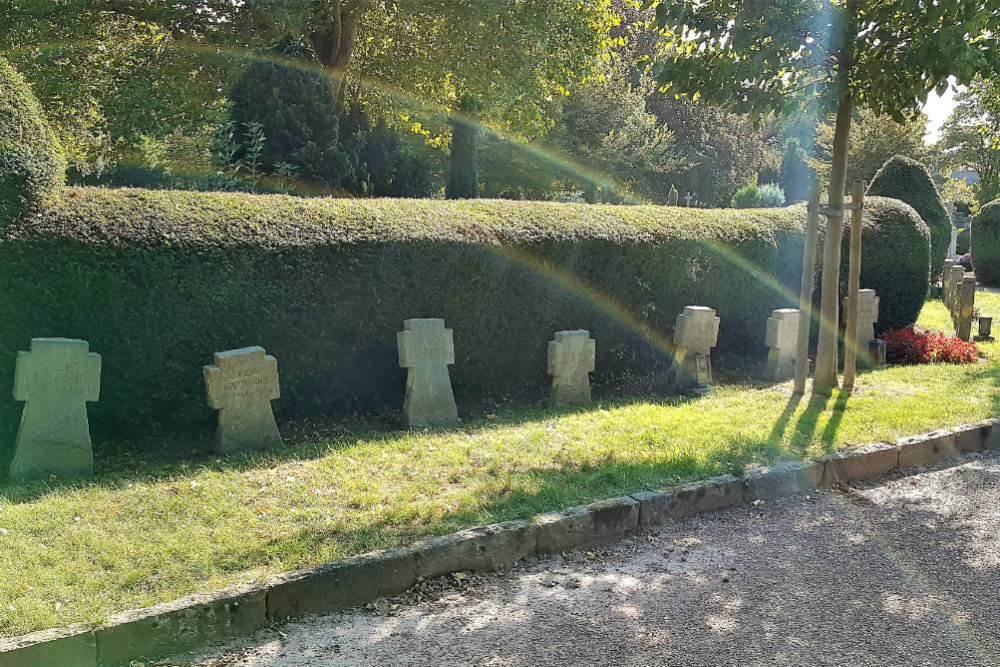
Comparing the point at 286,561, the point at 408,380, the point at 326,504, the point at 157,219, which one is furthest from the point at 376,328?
the point at 286,561

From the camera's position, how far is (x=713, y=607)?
3975mm

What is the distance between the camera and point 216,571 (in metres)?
3.89

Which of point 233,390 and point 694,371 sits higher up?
point 233,390

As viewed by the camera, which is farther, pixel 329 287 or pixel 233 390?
pixel 329 287

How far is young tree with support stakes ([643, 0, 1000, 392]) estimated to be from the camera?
686 cm

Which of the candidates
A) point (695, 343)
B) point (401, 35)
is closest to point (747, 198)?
point (401, 35)

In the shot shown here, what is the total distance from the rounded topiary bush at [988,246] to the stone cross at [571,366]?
67.8 feet

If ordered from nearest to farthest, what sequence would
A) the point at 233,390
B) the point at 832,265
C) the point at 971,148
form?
the point at 233,390 < the point at 832,265 < the point at 971,148

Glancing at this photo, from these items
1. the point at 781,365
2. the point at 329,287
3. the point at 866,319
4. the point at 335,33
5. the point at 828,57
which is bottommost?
the point at 781,365

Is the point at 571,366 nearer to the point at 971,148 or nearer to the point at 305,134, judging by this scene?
the point at 305,134

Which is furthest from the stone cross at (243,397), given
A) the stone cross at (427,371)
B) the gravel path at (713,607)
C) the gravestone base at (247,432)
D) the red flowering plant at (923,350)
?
the red flowering plant at (923,350)

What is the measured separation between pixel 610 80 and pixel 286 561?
30974 mm

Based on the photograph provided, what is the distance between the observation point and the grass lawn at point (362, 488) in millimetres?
3852

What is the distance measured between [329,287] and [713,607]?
4061 mm
